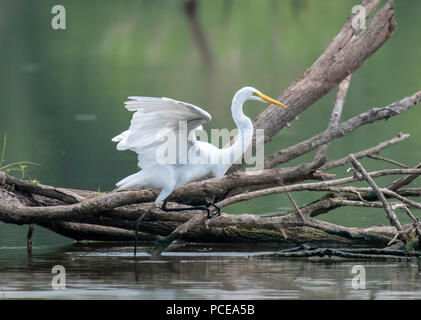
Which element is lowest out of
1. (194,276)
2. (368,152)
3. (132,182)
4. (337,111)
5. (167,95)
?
(194,276)

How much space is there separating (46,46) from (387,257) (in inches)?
896

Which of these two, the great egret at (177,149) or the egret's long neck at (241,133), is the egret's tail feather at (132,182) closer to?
the great egret at (177,149)

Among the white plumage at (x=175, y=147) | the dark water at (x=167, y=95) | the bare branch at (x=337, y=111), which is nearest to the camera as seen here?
the dark water at (x=167, y=95)

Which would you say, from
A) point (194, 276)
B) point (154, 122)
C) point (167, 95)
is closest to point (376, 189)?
point (194, 276)

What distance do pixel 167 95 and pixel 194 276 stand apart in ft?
41.5

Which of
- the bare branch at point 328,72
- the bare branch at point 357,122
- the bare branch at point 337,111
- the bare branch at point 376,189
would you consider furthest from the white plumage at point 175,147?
the bare branch at point 328,72

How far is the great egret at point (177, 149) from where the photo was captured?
25.1ft

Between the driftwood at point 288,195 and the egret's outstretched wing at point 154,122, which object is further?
the driftwood at point 288,195

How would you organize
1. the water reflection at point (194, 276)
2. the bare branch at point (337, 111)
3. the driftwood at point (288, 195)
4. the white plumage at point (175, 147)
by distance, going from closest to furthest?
the water reflection at point (194, 276) → the white plumage at point (175, 147) → the driftwood at point (288, 195) → the bare branch at point (337, 111)

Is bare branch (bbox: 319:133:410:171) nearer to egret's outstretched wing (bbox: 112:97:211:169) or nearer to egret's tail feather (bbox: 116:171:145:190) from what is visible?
egret's outstretched wing (bbox: 112:97:211:169)

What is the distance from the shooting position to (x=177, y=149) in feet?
26.5

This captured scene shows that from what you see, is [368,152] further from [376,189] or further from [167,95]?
[167,95]

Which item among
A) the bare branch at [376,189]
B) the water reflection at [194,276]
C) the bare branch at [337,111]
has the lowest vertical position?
the water reflection at [194,276]

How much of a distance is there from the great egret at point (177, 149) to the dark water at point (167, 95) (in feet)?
2.30
